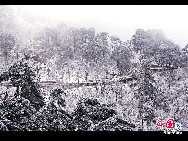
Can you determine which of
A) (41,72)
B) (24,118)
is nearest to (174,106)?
(41,72)

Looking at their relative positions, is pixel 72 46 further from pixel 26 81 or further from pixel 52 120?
pixel 52 120

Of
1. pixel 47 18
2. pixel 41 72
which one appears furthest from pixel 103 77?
pixel 47 18

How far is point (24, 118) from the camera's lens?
16.0ft

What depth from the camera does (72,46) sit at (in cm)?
2775

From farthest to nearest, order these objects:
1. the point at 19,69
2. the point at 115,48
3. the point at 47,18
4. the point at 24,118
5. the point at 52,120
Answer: the point at 47,18
the point at 115,48
the point at 19,69
the point at 52,120
the point at 24,118

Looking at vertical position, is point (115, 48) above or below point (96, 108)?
above

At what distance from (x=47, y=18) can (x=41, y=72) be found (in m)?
10.5
